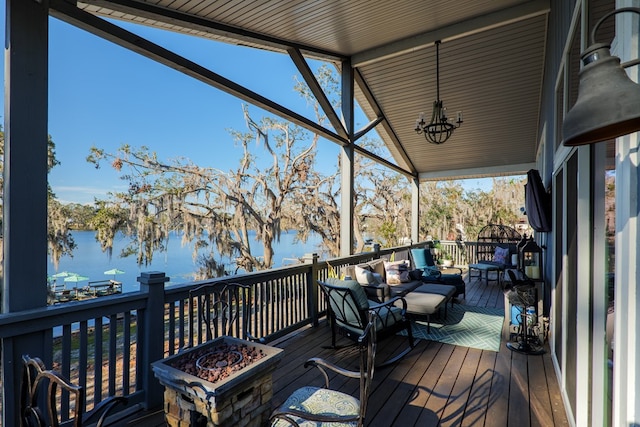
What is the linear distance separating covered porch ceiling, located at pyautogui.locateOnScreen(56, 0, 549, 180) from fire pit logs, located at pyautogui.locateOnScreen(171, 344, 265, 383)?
2695 mm

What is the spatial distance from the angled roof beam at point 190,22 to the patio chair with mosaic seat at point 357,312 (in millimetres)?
3307

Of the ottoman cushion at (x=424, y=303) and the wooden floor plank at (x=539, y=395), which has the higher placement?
the ottoman cushion at (x=424, y=303)

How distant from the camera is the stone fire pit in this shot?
Answer: 5.59ft

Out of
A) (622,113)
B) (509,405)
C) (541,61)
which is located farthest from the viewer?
(541,61)

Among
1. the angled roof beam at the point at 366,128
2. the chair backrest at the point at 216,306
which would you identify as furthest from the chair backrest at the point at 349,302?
the angled roof beam at the point at 366,128

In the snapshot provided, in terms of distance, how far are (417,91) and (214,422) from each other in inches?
293

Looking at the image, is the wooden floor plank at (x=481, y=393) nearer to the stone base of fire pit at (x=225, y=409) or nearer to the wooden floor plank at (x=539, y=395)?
the wooden floor plank at (x=539, y=395)

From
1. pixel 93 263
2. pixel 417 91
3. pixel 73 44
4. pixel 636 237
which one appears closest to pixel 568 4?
pixel 636 237

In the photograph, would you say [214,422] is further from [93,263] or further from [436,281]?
[93,263]

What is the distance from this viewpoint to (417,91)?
7355 mm

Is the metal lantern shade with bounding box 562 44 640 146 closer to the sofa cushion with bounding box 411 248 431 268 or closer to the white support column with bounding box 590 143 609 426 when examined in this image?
the white support column with bounding box 590 143 609 426

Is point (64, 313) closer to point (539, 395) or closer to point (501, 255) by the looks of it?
point (539, 395)

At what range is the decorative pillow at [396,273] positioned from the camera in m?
5.59

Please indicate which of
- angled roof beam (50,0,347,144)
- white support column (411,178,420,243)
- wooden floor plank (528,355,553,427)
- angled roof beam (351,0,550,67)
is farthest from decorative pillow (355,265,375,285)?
white support column (411,178,420,243)
